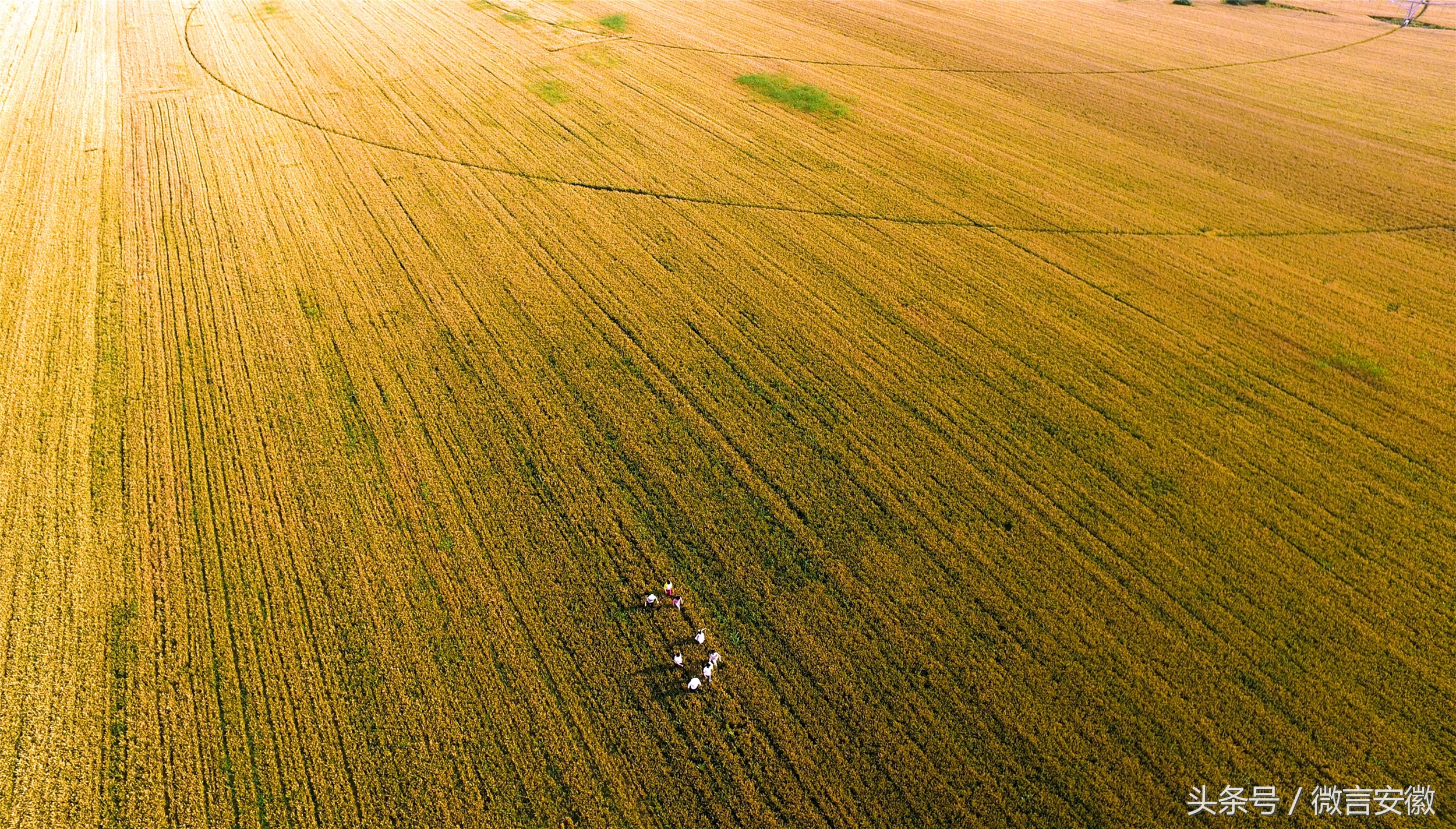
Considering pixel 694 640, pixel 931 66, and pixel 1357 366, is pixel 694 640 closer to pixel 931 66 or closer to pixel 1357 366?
pixel 1357 366

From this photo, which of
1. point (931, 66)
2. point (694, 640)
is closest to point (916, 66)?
point (931, 66)

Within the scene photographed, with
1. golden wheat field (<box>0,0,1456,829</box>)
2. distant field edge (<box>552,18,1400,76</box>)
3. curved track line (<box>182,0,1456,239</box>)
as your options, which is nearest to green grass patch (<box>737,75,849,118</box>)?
golden wheat field (<box>0,0,1456,829</box>)

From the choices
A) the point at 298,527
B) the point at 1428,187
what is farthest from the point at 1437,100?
the point at 298,527

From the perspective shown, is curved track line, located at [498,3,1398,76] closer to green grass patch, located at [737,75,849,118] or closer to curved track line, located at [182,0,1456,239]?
green grass patch, located at [737,75,849,118]

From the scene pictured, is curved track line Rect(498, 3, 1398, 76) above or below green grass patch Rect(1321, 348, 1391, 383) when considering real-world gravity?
above

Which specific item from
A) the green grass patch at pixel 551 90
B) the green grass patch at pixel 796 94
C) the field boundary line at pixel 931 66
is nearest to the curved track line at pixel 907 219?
the green grass patch at pixel 551 90

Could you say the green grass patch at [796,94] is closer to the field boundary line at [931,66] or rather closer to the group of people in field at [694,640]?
the field boundary line at [931,66]
